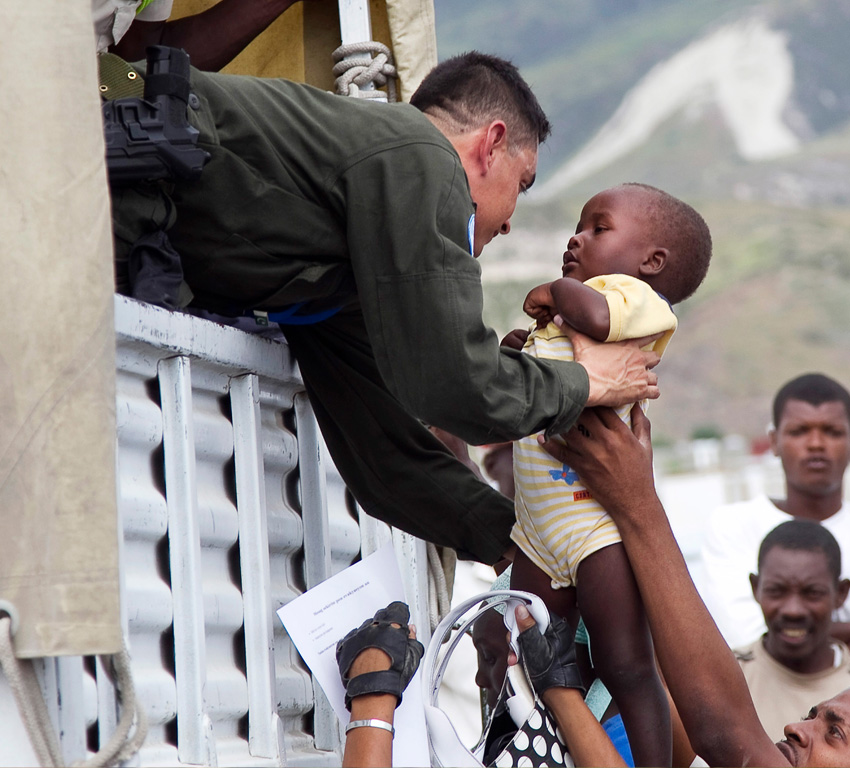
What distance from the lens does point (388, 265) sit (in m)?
2.37

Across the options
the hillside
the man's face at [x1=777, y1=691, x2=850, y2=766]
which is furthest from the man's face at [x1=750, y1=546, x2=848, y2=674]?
the hillside

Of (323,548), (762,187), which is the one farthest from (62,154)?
(762,187)

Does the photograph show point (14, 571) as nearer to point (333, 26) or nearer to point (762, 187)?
point (333, 26)

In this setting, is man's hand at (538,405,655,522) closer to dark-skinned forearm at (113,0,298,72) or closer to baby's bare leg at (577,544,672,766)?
baby's bare leg at (577,544,672,766)

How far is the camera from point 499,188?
Result: 2881 millimetres

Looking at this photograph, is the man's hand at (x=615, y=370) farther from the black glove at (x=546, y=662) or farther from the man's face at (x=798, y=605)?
the man's face at (x=798, y=605)

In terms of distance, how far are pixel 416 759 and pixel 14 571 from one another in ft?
3.15

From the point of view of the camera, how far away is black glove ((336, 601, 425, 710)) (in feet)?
7.60

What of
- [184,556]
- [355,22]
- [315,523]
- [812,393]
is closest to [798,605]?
[812,393]

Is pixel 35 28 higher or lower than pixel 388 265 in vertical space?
higher

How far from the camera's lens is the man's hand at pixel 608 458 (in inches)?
107

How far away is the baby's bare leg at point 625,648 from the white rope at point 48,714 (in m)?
1.14

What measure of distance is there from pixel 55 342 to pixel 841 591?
3.75m

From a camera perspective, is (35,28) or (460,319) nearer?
(35,28)
